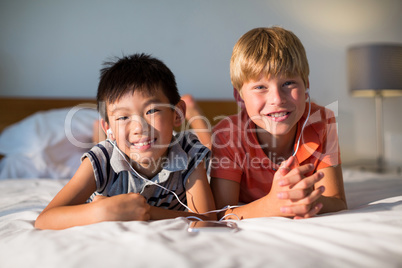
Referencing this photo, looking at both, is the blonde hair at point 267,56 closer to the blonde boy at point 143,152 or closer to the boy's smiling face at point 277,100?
the boy's smiling face at point 277,100

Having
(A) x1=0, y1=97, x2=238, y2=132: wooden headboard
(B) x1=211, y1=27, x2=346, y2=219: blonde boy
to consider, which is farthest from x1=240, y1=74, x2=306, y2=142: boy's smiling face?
(A) x1=0, y1=97, x2=238, y2=132: wooden headboard

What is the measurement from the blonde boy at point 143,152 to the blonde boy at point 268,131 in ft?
0.31

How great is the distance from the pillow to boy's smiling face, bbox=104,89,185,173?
2.86 feet

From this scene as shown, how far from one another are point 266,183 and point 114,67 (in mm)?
550

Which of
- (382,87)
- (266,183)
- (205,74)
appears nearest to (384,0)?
(382,87)

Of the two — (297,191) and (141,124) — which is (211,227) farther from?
(141,124)

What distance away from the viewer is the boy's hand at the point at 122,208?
2.19 ft

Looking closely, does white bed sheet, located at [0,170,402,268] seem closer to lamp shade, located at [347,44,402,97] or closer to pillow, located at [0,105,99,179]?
pillow, located at [0,105,99,179]

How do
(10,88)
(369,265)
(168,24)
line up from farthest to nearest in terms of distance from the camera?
(168,24) < (10,88) < (369,265)

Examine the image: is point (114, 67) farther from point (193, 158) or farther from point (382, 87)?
point (382, 87)

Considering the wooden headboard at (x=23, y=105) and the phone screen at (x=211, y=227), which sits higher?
the wooden headboard at (x=23, y=105)

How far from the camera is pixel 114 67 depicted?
927mm

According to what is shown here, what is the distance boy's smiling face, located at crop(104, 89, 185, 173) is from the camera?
0.84 meters

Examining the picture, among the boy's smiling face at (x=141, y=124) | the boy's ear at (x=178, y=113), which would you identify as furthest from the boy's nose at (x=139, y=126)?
the boy's ear at (x=178, y=113)
